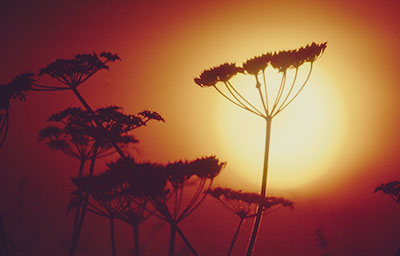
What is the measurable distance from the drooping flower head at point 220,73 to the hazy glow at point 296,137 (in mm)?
3538

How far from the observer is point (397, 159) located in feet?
27.0

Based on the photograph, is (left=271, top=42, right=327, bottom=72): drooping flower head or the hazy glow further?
the hazy glow

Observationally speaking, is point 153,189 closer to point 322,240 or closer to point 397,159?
point 322,240

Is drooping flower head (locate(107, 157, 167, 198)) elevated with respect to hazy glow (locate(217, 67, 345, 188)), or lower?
lower

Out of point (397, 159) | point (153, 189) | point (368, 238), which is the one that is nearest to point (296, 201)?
point (368, 238)

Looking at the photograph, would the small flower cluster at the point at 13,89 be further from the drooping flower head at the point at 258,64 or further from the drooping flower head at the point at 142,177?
the drooping flower head at the point at 258,64

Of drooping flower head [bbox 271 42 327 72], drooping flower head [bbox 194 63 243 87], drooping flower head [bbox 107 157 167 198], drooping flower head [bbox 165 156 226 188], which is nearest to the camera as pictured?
drooping flower head [bbox 107 157 167 198]

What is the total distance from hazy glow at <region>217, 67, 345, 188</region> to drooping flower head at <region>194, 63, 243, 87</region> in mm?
3538

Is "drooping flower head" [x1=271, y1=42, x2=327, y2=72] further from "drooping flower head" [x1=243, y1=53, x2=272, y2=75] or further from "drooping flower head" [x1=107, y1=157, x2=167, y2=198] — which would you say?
"drooping flower head" [x1=107, y1=157, x2=167, y2=198]

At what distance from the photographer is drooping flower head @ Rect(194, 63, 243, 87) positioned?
4.66 meters

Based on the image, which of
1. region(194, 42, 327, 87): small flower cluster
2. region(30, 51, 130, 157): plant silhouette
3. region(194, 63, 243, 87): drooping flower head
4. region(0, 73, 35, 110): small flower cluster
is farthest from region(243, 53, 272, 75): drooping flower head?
region(0, 73, 35, 110): small flower cluster

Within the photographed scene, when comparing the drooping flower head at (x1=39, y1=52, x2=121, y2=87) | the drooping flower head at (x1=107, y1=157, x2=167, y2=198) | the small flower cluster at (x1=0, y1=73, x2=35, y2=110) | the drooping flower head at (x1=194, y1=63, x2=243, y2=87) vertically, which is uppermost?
the drooping flower head at (x1=39, y1=52, x2=121, y2=87)

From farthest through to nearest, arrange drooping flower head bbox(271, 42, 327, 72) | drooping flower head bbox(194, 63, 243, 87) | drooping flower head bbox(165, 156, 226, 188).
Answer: drooping flower head bbox(194, 63, 243, 87) < drooping flower head bbox(271, 42, 327, 72) < drooping flower head bbox(165, 156, 226, 188)

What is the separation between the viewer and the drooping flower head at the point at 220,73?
15.3 ft
